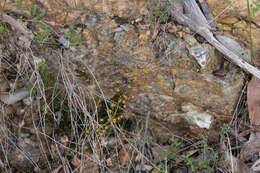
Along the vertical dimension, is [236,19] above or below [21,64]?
above

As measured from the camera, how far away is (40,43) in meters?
2.19

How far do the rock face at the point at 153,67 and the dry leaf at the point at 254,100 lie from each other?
0.31ft

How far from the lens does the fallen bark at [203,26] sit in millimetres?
2158

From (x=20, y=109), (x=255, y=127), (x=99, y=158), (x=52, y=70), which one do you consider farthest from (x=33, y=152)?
(x=255, y=127)

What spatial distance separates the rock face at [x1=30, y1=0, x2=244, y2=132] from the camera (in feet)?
7.22

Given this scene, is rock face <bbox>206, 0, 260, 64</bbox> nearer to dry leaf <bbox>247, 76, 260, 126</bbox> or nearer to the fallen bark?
the fallen bark

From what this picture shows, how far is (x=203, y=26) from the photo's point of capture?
2168 mm

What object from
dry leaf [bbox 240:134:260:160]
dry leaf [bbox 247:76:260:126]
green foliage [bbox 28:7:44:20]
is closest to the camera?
green foliage [bbox 28:7:44:20]

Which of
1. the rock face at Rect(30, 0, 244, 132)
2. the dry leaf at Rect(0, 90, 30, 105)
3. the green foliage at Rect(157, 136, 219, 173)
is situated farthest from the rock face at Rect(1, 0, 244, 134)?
the dry leaf at Rect(0, 90, 30, 105)

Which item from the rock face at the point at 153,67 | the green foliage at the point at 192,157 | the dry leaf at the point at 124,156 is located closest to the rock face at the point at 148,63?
the rock face at the point at 153,67

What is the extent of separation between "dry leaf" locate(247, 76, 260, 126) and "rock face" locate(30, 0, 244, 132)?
3.7 inches

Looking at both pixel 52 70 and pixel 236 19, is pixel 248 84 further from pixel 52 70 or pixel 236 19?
pixel 52 70

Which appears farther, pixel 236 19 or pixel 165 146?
pixel 165 146

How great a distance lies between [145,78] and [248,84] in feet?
2.84
